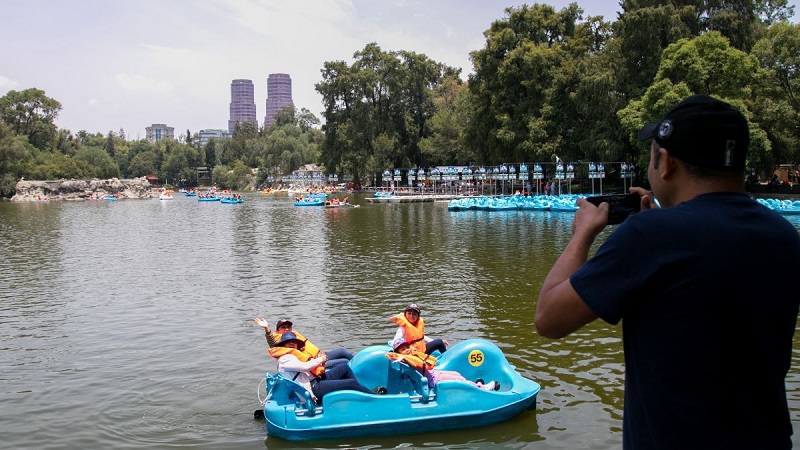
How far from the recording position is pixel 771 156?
4688cm

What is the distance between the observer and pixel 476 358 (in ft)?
33.0

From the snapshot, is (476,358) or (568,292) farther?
(476,358)

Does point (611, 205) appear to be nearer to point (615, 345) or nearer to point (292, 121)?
point (615, 345)

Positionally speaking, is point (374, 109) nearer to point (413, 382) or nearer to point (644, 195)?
point (413, 382)

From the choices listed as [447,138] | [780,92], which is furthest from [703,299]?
[447,138]

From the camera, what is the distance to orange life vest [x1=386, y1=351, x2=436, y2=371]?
9312 mm

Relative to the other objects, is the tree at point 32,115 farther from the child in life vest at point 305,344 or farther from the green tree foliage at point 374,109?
the child in life vest at point 305,344

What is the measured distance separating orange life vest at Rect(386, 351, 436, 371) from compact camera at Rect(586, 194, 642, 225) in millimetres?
6828

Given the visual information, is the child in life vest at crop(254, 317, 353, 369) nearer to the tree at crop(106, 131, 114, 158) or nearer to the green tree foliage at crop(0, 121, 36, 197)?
the green tree foliage at crop(0, 121, 36, 197)

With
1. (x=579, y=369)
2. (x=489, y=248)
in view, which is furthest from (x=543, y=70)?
(x=579, y=369)

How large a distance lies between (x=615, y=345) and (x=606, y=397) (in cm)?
284

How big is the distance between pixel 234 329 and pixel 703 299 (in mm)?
14344

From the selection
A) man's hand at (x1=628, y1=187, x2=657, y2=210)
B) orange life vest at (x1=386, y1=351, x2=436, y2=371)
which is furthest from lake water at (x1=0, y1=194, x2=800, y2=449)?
→ man's hand at (x1=628, y1=187, x2=657, y2=210)

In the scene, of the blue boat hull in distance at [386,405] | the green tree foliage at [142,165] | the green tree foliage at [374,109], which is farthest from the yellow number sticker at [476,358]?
the green tree foliage at [142,165]
